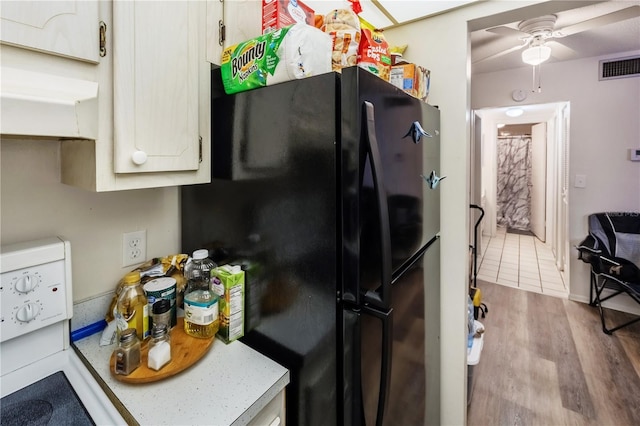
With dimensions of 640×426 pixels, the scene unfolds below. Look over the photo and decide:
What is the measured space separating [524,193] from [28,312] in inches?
318

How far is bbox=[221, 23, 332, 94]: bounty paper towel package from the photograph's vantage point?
2.64 ft

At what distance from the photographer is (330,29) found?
98cm

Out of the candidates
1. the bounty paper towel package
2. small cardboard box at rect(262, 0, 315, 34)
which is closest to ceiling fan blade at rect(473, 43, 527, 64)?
small cardboard box at rect(262, 0, 315, 34)

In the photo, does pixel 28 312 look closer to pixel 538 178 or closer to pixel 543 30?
pixel 543 30

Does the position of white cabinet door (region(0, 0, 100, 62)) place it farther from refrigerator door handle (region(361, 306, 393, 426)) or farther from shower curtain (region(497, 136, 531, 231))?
shower curtain (region(497, 136, 531, 231))

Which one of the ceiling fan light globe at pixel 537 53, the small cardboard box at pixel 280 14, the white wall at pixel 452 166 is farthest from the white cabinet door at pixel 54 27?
the ceiling fan light globe at pixel 537 53

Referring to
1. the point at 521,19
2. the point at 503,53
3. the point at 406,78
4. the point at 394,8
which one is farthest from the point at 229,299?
the point at 503,53

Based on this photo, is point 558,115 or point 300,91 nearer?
point 300,91

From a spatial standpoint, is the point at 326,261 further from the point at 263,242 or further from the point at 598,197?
the point at 598,197

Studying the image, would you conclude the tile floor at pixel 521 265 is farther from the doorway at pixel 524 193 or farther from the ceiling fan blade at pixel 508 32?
the ceiling fan blade at pixel 508 32

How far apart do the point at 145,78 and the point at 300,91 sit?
15.3 inches

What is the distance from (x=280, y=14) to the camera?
0.96m

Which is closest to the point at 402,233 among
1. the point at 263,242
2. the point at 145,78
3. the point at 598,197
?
the point at 263,242

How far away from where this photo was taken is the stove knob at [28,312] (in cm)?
81
